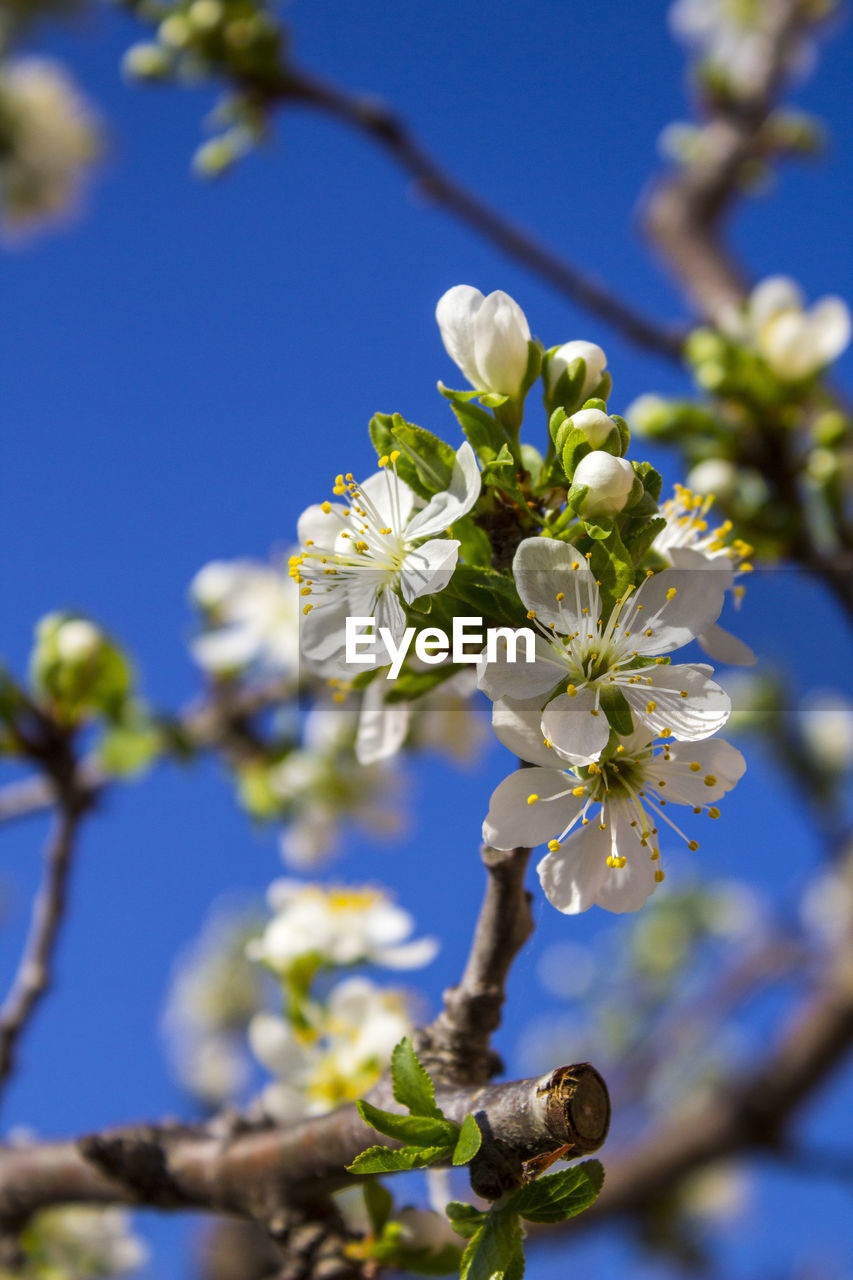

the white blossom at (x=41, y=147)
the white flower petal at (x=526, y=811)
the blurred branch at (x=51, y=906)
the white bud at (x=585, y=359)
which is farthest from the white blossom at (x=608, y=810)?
the white blossom at (x=41, y=147)

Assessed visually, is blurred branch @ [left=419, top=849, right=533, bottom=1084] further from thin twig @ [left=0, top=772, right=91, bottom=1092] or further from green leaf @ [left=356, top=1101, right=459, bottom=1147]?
thin twig @ [left=0, top=772, right=91, bottom=1092]

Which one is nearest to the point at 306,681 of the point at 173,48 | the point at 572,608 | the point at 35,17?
the point at 572,608

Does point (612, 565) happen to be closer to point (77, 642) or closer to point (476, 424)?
point (476, 424)

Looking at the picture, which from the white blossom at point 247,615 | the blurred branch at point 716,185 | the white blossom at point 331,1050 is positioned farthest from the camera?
the blurred branch at point 716,185

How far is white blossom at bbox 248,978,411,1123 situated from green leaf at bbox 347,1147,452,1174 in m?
0.55

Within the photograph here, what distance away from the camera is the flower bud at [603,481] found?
821 millimetres

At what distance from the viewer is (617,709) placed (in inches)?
33.5

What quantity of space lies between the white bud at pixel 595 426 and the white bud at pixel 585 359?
0.12 meters

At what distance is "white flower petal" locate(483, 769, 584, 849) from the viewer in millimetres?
813

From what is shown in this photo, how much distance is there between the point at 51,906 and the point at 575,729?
1401 millimetres

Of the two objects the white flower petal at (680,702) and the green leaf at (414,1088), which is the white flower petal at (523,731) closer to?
the white flower petal at (680,702)

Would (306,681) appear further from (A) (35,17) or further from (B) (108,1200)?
(A) (35,17)

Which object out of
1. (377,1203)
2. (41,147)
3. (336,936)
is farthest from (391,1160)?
(41,147)

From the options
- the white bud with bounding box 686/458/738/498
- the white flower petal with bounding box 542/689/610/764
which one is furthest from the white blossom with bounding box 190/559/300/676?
the white flower petal with bounding box 542/689/610/764
